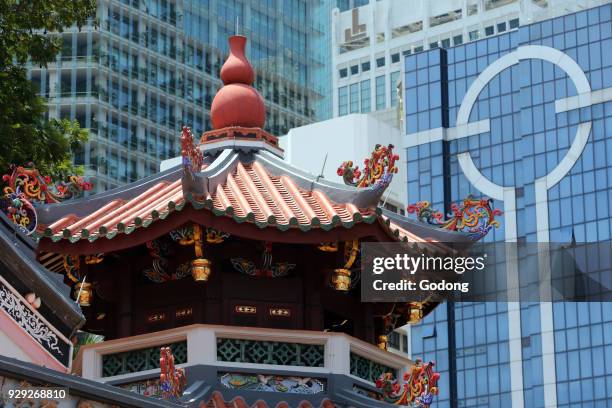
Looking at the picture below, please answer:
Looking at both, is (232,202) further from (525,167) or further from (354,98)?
(354,98)

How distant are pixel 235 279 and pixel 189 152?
186 cm

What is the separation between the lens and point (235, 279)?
2003cm

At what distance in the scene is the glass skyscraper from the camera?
377ft

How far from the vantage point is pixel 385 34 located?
539 ft

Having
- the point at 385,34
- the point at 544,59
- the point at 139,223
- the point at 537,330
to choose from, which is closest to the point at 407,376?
the point at 139,223

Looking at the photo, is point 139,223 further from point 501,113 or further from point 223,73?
point 501,113

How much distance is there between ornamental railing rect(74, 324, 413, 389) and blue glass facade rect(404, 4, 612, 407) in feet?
277

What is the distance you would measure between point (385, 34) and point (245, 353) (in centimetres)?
14641

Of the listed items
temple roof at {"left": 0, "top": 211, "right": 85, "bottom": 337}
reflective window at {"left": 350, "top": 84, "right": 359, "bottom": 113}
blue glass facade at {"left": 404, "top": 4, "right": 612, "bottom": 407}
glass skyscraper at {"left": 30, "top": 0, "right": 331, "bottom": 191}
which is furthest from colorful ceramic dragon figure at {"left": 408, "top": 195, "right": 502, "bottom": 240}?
reflective window at {"left": 350, "top": 84, "right": 359, "bottom": 113}

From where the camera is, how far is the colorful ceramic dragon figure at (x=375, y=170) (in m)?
20.3

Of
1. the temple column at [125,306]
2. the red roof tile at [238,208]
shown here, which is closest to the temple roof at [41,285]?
the red roof tile at [238,208]

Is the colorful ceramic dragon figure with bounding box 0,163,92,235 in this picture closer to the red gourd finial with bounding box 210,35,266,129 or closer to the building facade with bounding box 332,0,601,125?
the red gourd finial with bounding box 210,35,266,129

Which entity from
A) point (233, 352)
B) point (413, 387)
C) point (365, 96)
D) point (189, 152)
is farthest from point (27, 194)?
point (365, 96)

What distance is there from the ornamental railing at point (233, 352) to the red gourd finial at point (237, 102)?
3.68 meters
